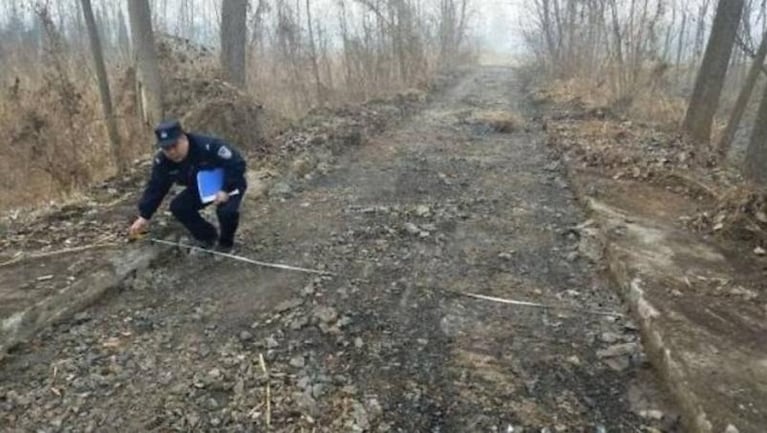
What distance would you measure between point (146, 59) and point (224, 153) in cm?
396

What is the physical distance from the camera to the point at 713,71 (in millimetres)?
9250

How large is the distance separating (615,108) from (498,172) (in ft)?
18.4

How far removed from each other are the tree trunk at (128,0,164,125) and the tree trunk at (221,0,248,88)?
1672 mm

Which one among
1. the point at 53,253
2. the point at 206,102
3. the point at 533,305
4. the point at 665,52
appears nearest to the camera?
the point at 533,305

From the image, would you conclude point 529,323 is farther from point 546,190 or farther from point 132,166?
point 132,166

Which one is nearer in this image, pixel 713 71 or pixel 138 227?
pixel 138 227

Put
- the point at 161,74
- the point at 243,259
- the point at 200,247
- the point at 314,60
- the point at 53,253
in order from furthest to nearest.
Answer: the point at 314,60 < the point at 161,74 < the point at 200,247 < the point at 243,259 < the point at 53,253

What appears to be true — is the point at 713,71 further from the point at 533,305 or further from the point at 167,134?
the point at 167,134

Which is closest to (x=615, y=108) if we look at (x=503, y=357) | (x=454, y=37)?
(x=503, y=357)

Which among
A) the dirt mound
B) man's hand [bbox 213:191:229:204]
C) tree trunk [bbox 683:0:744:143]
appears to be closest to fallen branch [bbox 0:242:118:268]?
man's hand [bbox 213:191:229:204]

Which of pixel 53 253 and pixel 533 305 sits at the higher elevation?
pixel 53 253

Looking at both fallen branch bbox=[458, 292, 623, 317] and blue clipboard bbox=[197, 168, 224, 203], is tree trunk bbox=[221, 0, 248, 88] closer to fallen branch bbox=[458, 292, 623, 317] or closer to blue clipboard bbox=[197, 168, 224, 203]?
blue clipboard bbox=[197, 168, 224, 203]

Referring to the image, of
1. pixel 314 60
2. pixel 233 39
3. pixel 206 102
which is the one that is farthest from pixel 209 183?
pixel 314 60

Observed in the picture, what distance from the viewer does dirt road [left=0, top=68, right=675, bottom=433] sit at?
3020 mm
